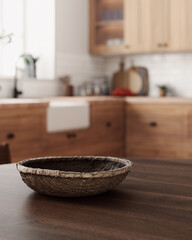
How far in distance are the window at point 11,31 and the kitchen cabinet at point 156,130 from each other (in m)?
1.40

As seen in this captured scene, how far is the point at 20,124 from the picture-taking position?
3740 mm

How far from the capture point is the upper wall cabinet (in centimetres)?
496

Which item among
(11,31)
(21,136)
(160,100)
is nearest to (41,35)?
(11,31)

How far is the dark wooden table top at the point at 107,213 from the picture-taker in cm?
82

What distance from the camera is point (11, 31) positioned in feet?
16.7

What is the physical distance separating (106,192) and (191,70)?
433 cm

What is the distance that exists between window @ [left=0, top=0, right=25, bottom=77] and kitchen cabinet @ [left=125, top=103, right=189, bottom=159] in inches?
55.3

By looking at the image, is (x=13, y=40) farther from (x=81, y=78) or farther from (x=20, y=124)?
(x=20, y=124)

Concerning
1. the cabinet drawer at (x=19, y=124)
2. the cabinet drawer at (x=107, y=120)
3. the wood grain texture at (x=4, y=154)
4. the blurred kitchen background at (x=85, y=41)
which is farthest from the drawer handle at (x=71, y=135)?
the wood grain texture at (x=4, y=154)

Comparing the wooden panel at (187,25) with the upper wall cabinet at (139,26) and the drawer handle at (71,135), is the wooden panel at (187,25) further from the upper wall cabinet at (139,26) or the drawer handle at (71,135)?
the drawer handle at (71,135)

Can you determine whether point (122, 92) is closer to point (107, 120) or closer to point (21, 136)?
point (107, 120)

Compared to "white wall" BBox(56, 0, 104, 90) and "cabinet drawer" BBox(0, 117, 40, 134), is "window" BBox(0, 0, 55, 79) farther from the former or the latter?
"cabinet drawer" BBox(0, 117, 40, 134)

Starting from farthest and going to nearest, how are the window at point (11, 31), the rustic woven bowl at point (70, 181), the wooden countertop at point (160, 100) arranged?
the window at point (11, 31)
the wooden countertop at point (160, 100)
the rustic woven bowl at point (70, 181)

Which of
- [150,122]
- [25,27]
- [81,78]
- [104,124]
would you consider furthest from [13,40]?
[150,122]
